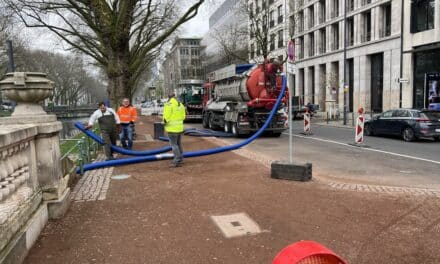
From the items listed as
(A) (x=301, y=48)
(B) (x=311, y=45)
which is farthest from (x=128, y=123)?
(A) (x=301, y=48)

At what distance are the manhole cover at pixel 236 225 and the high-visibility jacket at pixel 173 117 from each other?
450 centimetres

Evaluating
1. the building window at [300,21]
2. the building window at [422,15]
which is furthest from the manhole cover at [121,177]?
the building window at [300,21]

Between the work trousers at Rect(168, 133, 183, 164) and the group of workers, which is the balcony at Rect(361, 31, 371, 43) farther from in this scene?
the work trousers at Rect(168, 133, 183, 164)

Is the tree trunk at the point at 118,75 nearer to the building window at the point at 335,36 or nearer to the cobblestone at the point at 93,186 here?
the cobblestone at the point at 93,186

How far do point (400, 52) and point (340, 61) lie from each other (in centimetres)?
918

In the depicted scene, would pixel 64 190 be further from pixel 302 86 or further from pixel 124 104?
pixel 302 86

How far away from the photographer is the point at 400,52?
32.2 meters

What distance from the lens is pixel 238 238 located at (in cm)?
468

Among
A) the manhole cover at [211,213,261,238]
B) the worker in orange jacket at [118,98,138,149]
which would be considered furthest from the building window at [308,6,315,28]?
the manhole cover at [211,213,261,238]

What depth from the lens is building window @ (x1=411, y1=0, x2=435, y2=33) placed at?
29.2 meters

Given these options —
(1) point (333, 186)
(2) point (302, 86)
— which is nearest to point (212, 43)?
(2) point (302, 86)

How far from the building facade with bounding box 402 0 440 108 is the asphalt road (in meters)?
14.1

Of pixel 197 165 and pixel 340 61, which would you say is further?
pixel 340 61

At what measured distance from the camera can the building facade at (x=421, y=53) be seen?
2831cm
